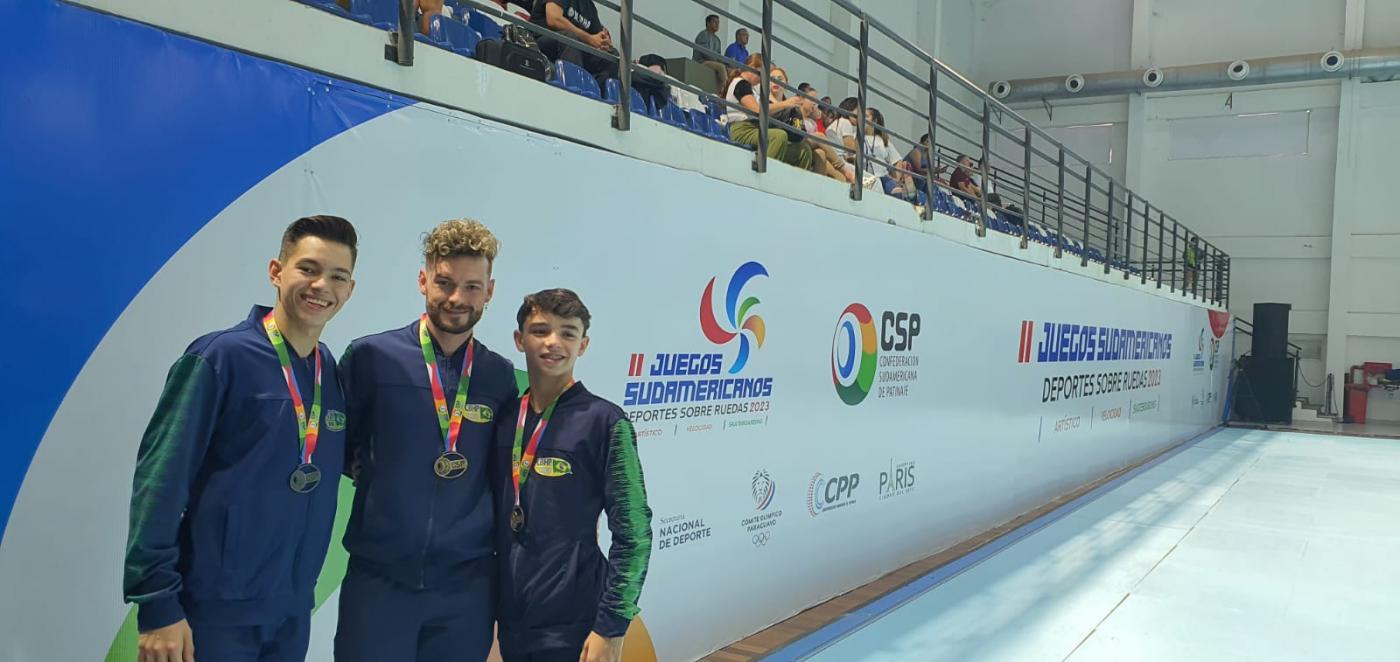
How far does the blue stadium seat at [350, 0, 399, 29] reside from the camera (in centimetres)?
254

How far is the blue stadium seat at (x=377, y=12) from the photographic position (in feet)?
8.32

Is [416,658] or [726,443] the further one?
[726,443]

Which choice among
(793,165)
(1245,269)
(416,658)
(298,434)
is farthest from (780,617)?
(1245,269)

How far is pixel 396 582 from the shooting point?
5.84 feet

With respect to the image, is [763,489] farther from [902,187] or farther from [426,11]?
[902,187]

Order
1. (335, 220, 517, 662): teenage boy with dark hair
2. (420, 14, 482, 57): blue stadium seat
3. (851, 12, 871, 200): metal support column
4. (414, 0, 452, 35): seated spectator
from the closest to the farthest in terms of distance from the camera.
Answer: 1. (335, 220, 517, 662): teenage boy with dark hair
2. (414, 0, 452, 35): seated spectator
3. (420, 14, 482, 57): blue stadium seat
4. (851, 12, 871, 200): metal support column

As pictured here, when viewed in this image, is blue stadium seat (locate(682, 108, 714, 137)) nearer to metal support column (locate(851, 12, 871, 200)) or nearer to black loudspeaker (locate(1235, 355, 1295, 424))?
metal support column (locate(851, 12, 871, 200))

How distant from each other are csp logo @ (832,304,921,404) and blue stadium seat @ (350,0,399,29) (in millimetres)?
2604

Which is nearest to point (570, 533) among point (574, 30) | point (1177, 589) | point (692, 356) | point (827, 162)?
point (692, 356)

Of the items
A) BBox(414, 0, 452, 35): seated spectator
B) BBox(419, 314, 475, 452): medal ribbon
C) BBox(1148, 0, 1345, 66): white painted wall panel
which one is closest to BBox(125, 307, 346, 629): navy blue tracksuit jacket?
BBox(419, 314, 475, 452): medal ribbon

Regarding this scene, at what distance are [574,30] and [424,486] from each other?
2.83m

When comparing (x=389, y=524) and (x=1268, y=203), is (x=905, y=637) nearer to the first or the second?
(x=389, y=524)

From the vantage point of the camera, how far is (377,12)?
8.48 feet

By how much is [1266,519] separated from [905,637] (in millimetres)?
4890
